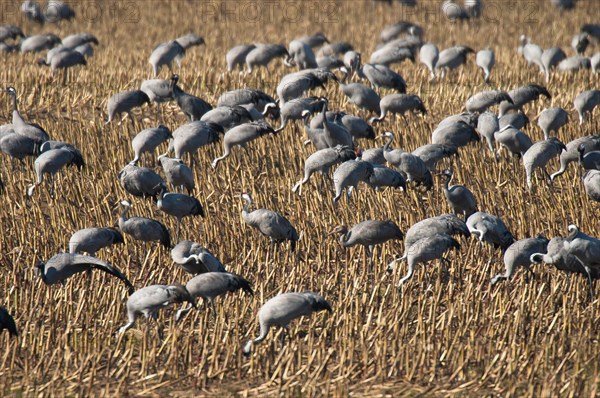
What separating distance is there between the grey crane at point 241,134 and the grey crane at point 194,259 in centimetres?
419

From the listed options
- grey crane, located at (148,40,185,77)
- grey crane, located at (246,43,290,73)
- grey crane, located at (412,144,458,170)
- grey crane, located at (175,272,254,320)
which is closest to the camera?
grey crane, located at (175,272,254,320)

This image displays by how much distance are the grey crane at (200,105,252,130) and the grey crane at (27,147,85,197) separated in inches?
Answer: 98.5

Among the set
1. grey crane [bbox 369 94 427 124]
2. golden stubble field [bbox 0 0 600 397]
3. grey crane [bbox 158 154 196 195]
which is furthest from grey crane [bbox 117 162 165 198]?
grey crane [bbox 369 94 427 124]

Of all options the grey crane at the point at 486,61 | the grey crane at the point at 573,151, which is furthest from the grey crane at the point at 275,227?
the grey crane at the point at 486,61

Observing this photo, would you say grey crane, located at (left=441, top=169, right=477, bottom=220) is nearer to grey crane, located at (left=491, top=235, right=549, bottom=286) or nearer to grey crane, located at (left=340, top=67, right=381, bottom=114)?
grey crane, located at (left=491, top=235, right=549, bottom=286)

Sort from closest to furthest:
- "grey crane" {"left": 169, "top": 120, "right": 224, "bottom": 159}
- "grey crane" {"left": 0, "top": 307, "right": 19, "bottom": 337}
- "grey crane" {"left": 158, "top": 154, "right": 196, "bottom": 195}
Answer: "grey crane" {"left": 0, "top": 307, "right": 19, "bottom": 337} < "grey crane" {"left": 158, "top": 154, "right": 196, "bottom": 195} < "grey crane" {"left": 169, "top": 120, "right": 224, "bottom": 159}

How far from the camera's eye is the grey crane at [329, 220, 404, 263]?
30.4 ft

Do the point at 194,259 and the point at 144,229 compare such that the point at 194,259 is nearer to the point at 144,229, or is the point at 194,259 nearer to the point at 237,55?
the point at 144,229

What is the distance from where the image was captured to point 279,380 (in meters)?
6.83

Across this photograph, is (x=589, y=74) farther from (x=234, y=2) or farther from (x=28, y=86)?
(x=234, y=2)

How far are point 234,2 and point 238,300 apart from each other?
24418 millimetres

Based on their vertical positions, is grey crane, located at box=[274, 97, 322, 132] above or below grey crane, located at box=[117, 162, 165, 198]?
below

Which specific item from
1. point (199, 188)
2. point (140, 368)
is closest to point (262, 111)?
point (199, 188)

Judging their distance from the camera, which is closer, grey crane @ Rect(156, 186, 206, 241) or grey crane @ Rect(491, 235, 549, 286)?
grey crane @ Rect(491, 235, 549, 286)
